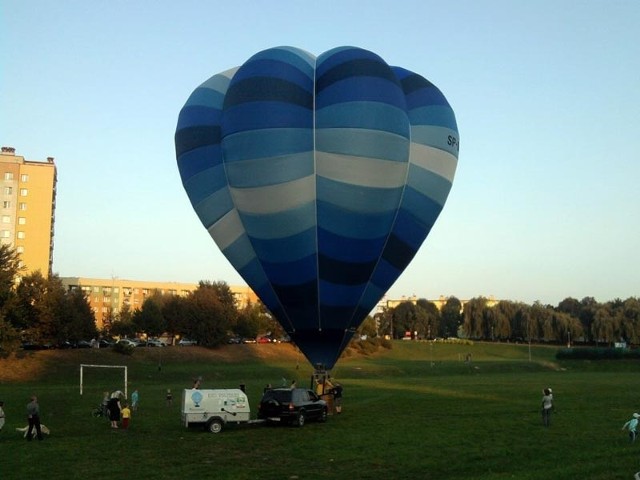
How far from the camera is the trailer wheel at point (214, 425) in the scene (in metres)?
23.1

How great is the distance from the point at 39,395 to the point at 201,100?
2099cm

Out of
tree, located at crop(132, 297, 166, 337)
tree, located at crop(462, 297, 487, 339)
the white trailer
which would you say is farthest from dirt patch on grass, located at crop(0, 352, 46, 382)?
→ tree, located at crop(462, 297, 487, 339)

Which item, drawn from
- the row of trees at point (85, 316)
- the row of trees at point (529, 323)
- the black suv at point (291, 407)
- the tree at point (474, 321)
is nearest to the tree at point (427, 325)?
the row of trees at point (529, 323)

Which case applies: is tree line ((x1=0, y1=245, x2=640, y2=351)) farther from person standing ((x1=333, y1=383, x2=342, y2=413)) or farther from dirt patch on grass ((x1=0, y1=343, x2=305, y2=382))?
person standing ((x1=333, y1=383, x2=342, y2=413))

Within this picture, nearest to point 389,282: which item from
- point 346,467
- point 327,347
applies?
point 327,347

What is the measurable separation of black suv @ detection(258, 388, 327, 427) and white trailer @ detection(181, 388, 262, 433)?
0.95m

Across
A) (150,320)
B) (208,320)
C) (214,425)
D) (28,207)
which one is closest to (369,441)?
(214,425)

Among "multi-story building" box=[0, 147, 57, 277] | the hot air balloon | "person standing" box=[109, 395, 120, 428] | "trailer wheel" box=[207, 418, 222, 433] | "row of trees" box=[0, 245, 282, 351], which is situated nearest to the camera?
"trailer wheel" box=[207, 418, 222, 433]

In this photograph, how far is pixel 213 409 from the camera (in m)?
23.4

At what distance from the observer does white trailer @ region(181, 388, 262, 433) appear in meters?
23.2

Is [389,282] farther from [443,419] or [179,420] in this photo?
[179,420]

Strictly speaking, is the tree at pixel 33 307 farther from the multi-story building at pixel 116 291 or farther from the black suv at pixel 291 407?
the multi-story building at pixel 116 291

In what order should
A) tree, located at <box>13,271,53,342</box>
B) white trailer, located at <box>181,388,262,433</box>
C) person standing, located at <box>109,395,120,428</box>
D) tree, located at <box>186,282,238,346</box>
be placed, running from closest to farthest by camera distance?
white trailer, located at <box>181,388,262,433</box>, person standing, located at <box>109,395,120,428</box>, tree, located at <box>13,271,53,342</box>, tree, located at <box>186,282,238,346</box>

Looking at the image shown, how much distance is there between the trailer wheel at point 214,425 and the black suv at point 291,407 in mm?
2024
